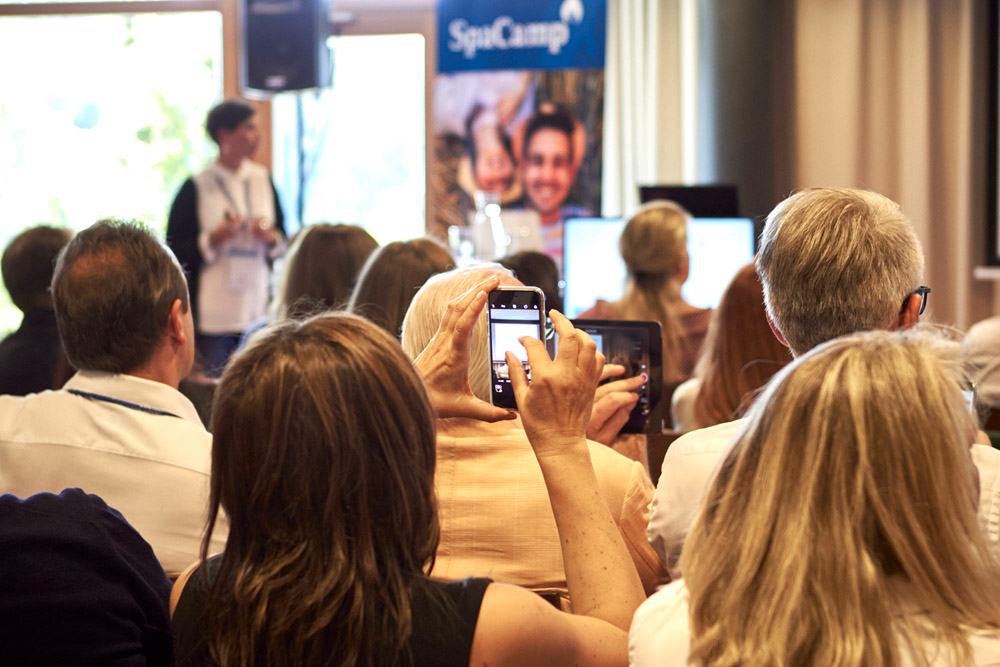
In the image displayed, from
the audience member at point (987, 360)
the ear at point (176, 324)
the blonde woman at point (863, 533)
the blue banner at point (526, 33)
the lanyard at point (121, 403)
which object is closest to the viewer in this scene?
the blonde woman at point (863, 533)

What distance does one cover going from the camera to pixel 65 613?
3.77 ft

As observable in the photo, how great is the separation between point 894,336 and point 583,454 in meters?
0.41

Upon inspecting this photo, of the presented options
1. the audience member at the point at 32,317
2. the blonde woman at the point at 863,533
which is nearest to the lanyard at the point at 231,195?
the audience member at the point at 32,317

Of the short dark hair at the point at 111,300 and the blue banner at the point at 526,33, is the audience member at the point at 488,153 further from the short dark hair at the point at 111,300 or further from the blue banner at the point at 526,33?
the short dark hair at the point at 111,300

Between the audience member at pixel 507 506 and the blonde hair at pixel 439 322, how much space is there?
0.09m

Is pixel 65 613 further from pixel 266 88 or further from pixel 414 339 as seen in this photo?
pixel 266 88

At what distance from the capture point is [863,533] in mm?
922

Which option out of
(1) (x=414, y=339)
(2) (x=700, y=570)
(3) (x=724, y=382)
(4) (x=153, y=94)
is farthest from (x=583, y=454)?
(4) (x=153, y=94)

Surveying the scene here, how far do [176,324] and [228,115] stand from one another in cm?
347

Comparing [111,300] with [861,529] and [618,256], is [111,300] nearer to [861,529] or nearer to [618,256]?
[861,529]

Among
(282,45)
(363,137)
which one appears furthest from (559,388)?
(363,137)

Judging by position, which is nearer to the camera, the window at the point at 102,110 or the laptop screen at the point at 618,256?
the laptop screen at the point at 618,256

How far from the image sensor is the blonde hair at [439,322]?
1707 millimetres

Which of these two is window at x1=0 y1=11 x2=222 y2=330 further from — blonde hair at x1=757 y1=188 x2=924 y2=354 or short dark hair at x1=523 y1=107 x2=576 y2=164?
blonde hair at x1=757 y1=188 x2=924 y2=354
